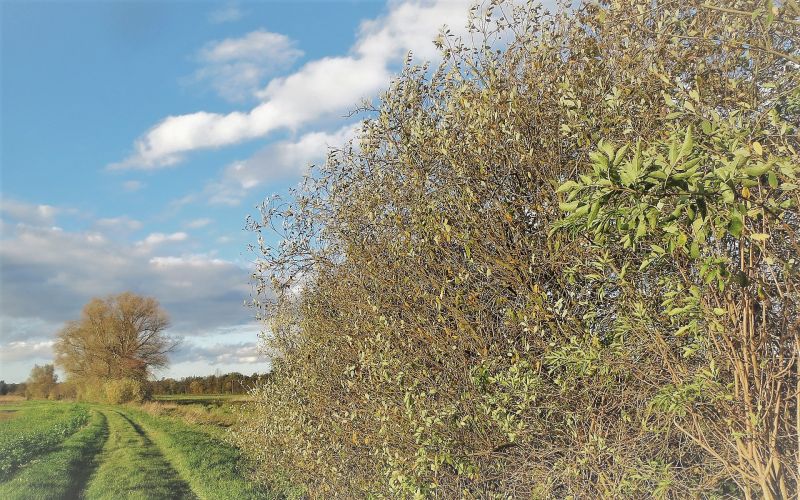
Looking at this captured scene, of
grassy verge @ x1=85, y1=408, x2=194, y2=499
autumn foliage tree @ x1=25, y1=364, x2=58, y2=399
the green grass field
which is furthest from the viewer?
Result: autumn foliage tree @ x1=25, y1=364, x2=58, y2=399

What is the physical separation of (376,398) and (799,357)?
5554 millimetres

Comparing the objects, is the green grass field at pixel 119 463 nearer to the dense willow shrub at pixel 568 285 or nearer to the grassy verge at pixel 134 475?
the grassy verge at pixel 134 475

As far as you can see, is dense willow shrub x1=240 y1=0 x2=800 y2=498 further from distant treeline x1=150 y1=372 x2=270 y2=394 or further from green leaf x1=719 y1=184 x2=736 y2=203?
distant treeline x1=150 y1=372 x2=270 y2=394

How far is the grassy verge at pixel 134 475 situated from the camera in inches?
680

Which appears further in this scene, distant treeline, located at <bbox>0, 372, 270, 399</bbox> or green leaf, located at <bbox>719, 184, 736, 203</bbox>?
distant treeline, located at <bbox>0, 372, 270, 399</bbox>

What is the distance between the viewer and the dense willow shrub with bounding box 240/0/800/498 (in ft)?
18.0

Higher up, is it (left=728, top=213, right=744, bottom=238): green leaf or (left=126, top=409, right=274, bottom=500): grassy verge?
(left=728, top=213, right=744, bottom=238): green leaf

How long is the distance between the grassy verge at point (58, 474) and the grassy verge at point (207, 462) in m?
3.16

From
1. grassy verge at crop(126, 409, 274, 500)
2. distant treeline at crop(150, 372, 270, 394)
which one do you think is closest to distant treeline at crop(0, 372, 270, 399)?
distant treeline at crop(150, 372, 270, 394)

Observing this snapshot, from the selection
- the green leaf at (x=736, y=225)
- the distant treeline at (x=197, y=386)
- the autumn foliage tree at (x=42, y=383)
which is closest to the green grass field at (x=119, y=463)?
the green leaf at (x=736, y=225)

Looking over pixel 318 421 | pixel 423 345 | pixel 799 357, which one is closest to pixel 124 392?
pixel 318 421

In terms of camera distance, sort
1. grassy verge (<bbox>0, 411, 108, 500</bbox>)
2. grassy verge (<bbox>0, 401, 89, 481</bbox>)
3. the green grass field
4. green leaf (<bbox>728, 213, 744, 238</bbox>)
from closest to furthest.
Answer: green leaf (<bbox>728, 213, 744, 238</bbox>) < the green grass field < grassy verge (<bbox>0, 411, 108, 500</bbox>) < grassy verge (<bbox>0, 401, 89, 481</bbox>)

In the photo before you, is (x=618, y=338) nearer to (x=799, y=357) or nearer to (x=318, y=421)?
(x=799, y=357)

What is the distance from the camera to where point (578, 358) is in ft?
21.0
